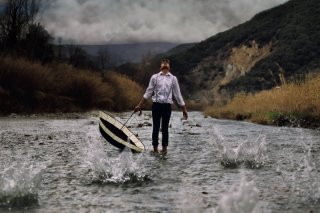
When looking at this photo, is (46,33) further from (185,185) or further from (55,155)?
(185,185)

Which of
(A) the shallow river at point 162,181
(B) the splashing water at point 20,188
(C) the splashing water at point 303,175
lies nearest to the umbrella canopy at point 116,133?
(A) the shallow river at point 162,181

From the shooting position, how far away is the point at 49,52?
42938mm

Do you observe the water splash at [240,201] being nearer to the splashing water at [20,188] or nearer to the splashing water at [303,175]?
the splashing water at [303,175]

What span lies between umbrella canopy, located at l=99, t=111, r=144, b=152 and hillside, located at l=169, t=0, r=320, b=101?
53514 mm

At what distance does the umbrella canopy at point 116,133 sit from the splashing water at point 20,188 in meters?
4.31

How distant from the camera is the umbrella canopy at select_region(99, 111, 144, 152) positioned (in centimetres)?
930

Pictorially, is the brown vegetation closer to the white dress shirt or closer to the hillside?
the white dress shirt

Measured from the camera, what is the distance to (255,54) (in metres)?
98.3

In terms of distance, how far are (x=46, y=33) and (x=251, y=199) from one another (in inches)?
1694

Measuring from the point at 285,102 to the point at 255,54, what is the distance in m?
79.3

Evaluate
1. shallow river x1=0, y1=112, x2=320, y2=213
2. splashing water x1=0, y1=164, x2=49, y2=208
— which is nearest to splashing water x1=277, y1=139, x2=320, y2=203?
shallow river x1=0, y1=112, x2=320, y2=213

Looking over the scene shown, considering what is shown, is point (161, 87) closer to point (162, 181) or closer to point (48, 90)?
point (162, 181)

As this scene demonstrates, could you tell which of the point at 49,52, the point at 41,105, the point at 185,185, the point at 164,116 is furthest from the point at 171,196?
the point at 49,52

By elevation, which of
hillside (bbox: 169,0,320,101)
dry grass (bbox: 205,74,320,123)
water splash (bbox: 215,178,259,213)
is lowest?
water splash (bbox: 215,178,259,213)
